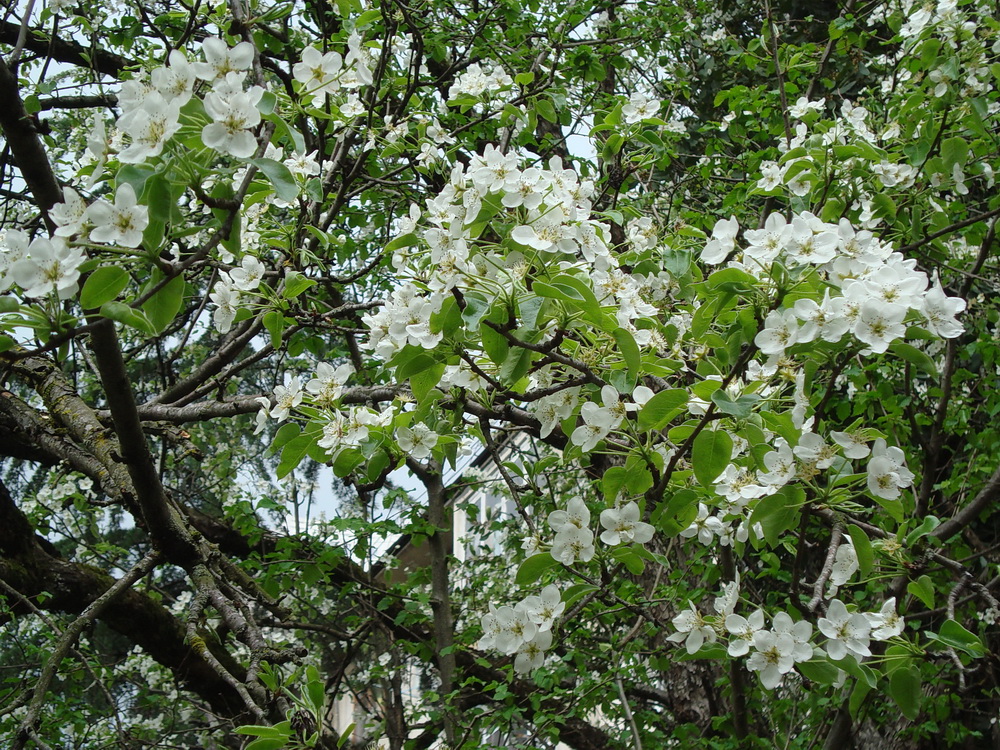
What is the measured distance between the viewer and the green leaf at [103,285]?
1.08 meters

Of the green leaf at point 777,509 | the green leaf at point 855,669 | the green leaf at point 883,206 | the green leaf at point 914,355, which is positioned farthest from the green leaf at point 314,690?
the green leaf at point 883,206

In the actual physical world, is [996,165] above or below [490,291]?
above

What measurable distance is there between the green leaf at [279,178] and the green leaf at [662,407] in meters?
0.66

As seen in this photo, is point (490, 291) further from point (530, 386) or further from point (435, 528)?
point (435, 528)

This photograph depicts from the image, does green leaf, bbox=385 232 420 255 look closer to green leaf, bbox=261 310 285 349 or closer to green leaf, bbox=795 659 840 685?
green leaf, bbox=261 310 285 349

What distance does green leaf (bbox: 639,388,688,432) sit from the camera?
4.50 ft

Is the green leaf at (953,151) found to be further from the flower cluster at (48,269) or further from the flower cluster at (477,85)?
the flower cluster at (48,269)

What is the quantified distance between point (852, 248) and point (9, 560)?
3.04m

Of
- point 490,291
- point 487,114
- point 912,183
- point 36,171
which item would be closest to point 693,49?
A: point 487,114

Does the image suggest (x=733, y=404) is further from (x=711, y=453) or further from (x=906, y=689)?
(x=906, y=689)

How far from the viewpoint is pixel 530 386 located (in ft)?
5.98

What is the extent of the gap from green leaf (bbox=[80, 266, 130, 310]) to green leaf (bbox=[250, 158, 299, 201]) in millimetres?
233

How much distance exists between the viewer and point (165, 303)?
3.92 ft

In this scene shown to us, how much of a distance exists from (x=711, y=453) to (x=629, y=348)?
0.73ft
